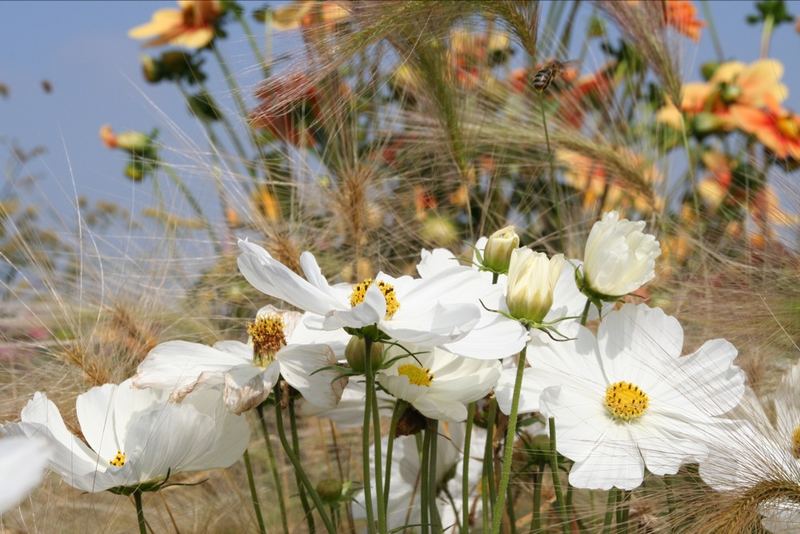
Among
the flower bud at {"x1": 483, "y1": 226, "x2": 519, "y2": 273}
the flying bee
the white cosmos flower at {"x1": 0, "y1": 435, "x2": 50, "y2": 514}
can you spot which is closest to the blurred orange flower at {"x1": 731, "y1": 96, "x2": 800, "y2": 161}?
the flying bee

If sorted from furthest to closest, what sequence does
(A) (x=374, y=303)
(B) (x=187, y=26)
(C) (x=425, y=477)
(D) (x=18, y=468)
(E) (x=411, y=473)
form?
(B) (x=187, y=26)
(E) (x=411, y=473)
(C) (x=425, y=477)
(A) (x=374, y=303)
(D) (x=18, y=468)

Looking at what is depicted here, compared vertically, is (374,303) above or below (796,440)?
Answer: above

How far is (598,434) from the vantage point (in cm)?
54

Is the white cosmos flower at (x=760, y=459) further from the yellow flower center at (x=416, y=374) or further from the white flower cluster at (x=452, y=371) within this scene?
the yellow flower center at (x=416, y=374)

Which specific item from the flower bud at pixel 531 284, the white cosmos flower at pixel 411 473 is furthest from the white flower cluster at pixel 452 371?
the white cosmos flower at pixel 411 473

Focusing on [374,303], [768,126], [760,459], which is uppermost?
[374,303]

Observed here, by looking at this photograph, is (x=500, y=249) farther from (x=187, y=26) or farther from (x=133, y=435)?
(x=187, y=26)

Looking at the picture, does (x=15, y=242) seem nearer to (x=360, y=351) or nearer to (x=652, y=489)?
(x=360, y=351)

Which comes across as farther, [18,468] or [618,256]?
[618,256]

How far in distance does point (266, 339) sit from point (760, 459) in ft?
0.77

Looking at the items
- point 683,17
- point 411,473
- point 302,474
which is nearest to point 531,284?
point 302,474

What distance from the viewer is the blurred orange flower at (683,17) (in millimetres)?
1321

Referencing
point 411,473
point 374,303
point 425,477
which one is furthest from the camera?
point 411,473

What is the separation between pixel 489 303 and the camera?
53 cm
